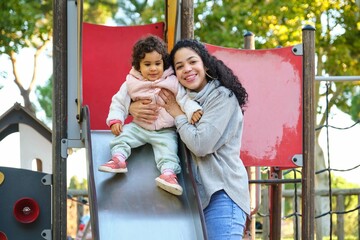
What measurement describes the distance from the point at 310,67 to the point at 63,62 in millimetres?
1744

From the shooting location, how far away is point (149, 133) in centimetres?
546

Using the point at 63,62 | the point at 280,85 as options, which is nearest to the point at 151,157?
the point at 63,62

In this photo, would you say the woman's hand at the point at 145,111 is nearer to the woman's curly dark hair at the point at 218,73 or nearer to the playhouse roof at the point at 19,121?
the woman's curly dark hair at the point at 218,73

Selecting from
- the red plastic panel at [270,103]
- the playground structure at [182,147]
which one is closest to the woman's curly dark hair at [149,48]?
the playground structure at [182,147]

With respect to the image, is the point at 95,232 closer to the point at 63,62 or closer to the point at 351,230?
the point at 63,62

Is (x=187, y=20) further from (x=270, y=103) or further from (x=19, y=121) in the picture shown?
(x=19, y=121)

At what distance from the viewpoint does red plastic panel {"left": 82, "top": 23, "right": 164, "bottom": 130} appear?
713 cm

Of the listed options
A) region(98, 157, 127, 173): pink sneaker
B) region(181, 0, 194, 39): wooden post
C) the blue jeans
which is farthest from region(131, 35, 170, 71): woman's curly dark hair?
region(181, 0, 194, 39): wooden post

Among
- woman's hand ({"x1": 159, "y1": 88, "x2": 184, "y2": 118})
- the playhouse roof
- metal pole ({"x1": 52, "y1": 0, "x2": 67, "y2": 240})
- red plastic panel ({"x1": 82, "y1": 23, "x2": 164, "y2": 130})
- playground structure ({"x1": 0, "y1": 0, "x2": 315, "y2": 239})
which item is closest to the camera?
woman's hand ({"x1": 159, "y1": 88, "x2": 184, "y2": 118})

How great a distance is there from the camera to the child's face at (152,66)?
5453 mm

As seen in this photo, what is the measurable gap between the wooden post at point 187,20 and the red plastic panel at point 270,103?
13.0 inches

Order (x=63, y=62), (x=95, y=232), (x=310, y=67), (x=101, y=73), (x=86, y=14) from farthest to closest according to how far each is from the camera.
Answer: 1. (x=86, y=14)
2. (x=101, y=73)
3. (x=310, y=67)
4. (x=63, y=62)
5. (x=95, y=232)

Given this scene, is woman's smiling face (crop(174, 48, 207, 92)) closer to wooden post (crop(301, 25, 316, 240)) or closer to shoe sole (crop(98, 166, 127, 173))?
shoe sole (crop(98, 166, 127, 173))

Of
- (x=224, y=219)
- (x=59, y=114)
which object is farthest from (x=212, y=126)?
(x=59, y=114)
